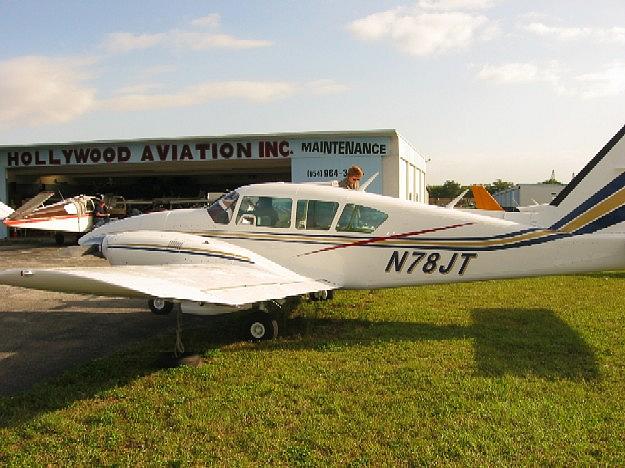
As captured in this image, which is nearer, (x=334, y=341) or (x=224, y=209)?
(x=334, y=341)

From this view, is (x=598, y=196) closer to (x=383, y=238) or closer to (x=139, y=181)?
(x=383, y=238)

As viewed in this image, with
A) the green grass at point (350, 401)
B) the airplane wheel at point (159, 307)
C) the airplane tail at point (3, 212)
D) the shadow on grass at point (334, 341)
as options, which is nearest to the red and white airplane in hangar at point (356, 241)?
the shadow on grass at point (334, 341)

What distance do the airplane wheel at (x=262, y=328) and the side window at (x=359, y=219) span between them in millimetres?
1904

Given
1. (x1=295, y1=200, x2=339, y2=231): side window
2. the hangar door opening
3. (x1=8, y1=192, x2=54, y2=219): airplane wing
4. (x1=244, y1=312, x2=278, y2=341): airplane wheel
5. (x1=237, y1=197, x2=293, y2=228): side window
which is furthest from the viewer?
the hangar door opening

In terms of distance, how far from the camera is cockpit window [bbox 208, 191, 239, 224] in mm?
9102

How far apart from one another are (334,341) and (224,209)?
3.09m

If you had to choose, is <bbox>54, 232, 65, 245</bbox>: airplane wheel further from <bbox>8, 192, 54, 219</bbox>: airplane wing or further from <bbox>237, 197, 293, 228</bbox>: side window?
<bbox>237, 197, 293, 228</bbox>: side window

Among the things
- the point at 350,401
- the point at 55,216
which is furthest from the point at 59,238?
Answer: the point at 350,401

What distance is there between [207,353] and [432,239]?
3.92 metres

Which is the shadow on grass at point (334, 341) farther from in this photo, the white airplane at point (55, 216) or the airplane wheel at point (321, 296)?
the white airplane at point (55, 216)

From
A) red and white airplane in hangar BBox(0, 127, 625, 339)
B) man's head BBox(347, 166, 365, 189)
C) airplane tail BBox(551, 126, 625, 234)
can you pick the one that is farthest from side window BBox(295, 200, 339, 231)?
airplane tail BBox(551, 126, 625, 234)

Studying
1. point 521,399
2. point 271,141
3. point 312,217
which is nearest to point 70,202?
point 271,141

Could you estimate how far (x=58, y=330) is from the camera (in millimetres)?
8836

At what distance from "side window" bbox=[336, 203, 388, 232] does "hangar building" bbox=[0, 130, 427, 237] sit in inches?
686
